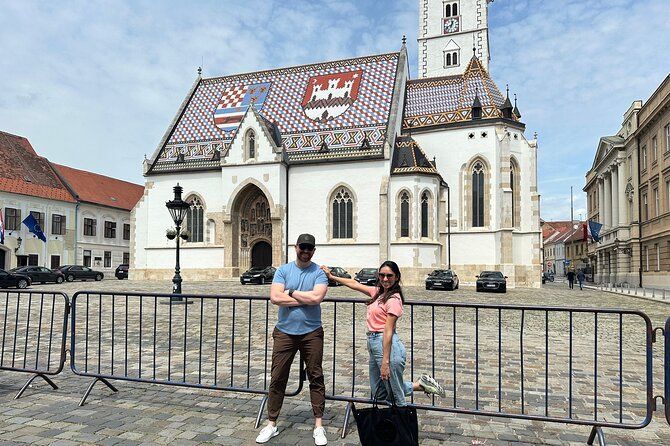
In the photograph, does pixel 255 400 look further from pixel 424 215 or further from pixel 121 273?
pixel 121 273

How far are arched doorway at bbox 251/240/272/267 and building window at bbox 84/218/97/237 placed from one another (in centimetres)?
1971

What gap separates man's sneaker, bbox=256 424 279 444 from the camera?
4.14 meters

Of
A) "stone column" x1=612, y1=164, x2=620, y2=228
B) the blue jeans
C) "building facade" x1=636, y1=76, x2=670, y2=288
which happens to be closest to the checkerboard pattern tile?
"building facade" x1=636, y1=76, x2=670, y2=288

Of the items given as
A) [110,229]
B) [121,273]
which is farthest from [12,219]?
[110,229]

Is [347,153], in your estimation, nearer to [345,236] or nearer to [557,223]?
[345,236]

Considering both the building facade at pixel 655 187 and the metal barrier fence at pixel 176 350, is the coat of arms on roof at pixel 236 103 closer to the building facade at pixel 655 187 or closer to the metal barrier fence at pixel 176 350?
the metal barrier fence at pixel 176 350

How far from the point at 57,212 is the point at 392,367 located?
46.6 metres

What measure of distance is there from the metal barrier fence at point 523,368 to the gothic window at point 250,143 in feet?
83.4

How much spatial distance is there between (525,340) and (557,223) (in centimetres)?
12567

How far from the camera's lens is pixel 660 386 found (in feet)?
20.8

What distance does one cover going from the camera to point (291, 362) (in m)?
4.31

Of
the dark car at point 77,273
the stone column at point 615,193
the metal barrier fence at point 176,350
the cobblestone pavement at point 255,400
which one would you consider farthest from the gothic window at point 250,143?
the stone column at point 615,193

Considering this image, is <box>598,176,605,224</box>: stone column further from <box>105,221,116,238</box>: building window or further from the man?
the man

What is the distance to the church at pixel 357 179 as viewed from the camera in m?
32.9
